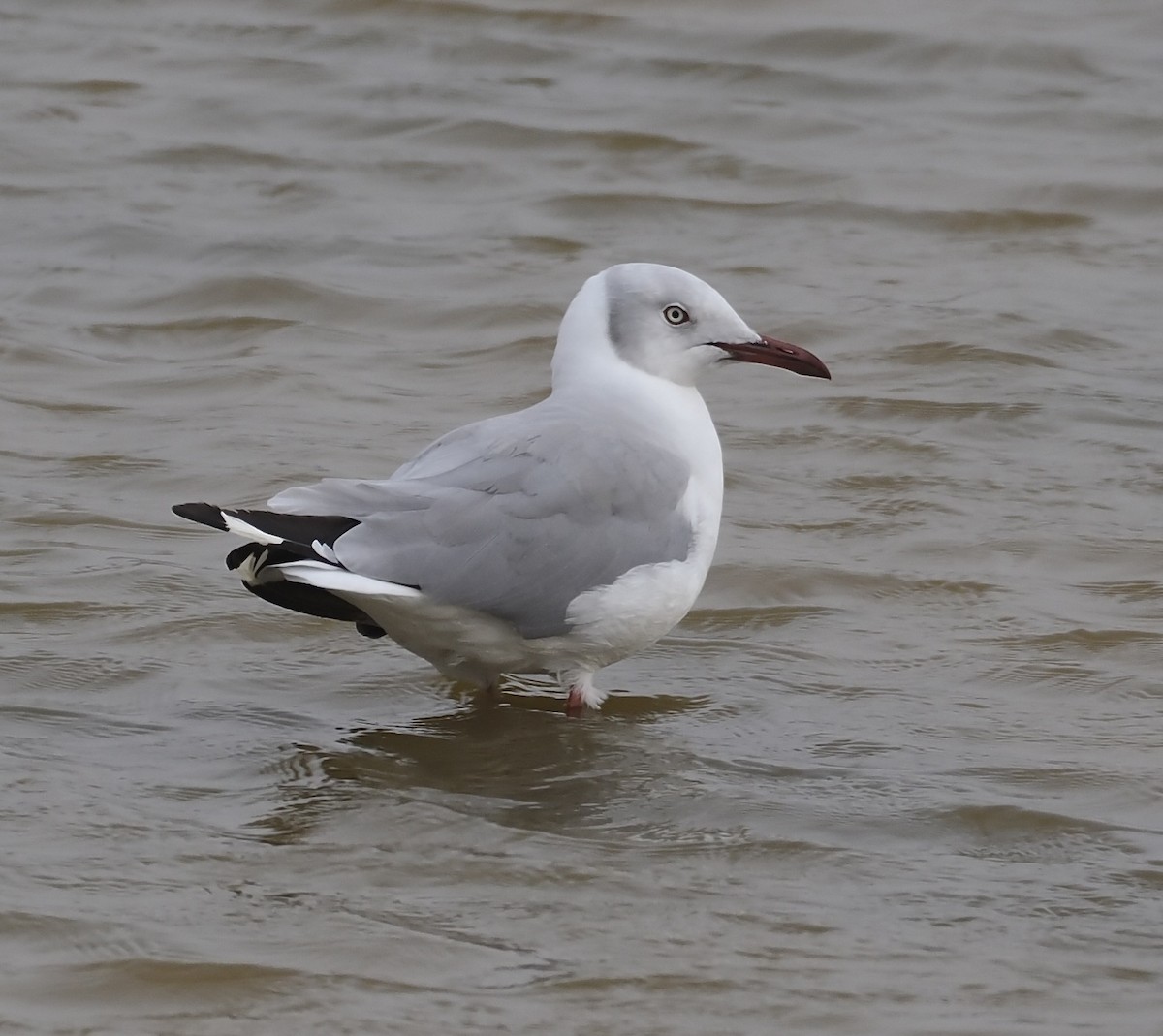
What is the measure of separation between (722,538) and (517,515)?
1.63 meters

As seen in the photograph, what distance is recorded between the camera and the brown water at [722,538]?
140 inches

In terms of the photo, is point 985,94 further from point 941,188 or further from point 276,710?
point 276,710

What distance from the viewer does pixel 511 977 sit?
3414mm

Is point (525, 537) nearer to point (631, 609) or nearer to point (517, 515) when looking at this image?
point (517, 515)

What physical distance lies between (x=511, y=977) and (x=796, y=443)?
137 inches

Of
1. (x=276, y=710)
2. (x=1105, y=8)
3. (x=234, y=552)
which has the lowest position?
(x=276, y=710)

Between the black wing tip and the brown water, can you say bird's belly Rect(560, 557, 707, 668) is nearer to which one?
the brown water

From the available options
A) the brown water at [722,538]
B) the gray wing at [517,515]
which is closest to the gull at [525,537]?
the gray wing at [517,515]

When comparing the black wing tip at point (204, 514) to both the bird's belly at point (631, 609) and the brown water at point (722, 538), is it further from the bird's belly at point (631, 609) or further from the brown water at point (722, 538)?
the bird's belly at point (631, 609)

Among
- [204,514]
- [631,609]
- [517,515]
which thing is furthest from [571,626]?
[204,514]

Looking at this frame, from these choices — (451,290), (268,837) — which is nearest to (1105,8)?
(451,290)

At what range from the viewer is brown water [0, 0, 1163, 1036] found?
354 centimetres

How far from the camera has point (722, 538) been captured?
5910mm

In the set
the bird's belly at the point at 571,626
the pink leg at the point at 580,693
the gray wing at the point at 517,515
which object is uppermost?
the gray wing at the point at 517,515
